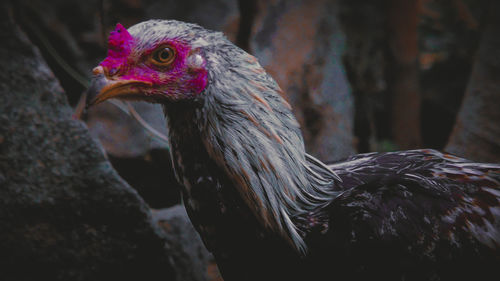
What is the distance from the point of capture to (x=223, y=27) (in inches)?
151

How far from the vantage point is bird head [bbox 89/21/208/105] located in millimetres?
1626

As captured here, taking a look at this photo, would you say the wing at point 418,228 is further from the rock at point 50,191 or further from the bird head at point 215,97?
the rock at point 50,191

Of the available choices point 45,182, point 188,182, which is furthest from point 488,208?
point 45,182

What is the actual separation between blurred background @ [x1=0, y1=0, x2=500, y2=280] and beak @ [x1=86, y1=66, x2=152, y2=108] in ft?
A: 2.91

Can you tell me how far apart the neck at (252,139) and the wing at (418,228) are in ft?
0.56

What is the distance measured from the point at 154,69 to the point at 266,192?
2.08ft

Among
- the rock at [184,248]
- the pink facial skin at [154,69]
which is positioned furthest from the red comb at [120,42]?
the rock at [184,248]

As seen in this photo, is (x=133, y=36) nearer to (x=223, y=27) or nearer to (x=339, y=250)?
(x=339, y=250)

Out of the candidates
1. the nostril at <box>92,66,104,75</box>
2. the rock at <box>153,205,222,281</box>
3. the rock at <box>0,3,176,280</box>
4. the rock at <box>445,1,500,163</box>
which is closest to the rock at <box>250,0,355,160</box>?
the rock at <box>445,1,500,163</box>

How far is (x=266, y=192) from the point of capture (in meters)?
1.68

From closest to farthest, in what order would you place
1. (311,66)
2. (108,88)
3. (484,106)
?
1. (108,88)
2. (484,106)
3. (311,66)

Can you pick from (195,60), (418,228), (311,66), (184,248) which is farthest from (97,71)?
(311,66)

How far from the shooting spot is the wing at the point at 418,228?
1624mm

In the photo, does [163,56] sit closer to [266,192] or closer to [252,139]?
[252,139]
